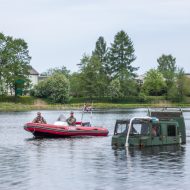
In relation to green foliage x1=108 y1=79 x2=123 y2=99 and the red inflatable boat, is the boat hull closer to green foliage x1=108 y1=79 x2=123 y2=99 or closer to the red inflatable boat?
the red inflatable boat

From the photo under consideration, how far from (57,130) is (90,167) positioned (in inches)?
817

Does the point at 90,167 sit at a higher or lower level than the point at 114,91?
lower

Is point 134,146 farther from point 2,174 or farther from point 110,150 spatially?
point 2,174

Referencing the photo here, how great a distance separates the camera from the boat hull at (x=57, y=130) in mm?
58312

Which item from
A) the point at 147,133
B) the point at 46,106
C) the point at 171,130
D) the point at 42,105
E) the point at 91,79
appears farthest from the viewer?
the point at 91,79

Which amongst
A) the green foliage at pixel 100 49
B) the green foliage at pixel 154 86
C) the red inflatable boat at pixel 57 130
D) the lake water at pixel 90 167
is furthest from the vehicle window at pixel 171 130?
the green foliage at pixel 100 49

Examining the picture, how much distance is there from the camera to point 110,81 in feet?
587

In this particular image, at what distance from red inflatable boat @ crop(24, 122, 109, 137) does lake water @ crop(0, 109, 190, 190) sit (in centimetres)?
370

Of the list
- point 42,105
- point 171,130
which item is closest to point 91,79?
point 42,105

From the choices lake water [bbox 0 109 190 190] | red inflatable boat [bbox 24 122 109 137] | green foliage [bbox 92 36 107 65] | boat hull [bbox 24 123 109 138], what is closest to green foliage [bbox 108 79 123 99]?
green foliage [bbox 92 36 107 65]

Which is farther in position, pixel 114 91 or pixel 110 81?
pixel 110 81

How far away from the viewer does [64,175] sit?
3491 cm

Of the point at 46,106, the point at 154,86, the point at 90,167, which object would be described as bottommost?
the point at 90,167

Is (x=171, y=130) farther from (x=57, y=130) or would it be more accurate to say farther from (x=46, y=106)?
(x=46, y=106)
